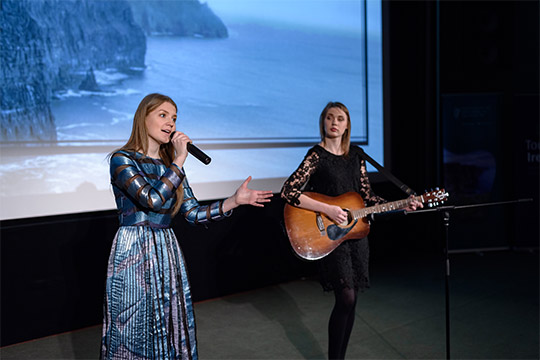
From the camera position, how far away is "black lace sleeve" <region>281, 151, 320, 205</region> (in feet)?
8.70

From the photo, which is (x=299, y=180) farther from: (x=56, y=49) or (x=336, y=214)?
(x=56, y=49)

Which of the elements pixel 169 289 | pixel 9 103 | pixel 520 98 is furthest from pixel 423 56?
pixel 169 289

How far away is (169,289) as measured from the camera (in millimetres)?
1967

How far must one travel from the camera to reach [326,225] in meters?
2.66

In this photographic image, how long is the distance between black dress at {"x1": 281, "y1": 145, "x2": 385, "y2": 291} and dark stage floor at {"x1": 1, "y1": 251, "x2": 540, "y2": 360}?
2.32 ft

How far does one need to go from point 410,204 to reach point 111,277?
1.51 m

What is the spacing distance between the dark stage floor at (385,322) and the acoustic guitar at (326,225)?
2.67 ft

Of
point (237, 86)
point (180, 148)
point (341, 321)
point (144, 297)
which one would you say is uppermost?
point (237, 86)

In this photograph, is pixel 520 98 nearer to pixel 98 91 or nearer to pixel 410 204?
pixel 410 204

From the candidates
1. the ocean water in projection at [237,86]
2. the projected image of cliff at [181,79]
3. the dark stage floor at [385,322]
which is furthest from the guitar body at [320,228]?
the ocean water in projection at [237,86]

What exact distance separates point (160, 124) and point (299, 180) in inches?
36.5

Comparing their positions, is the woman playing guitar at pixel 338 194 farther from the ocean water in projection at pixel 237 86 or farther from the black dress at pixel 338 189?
the ocean water in projection at pixel 237 86

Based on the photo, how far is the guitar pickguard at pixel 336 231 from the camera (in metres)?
2.62

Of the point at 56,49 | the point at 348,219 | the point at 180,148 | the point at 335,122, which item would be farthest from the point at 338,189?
the point at 56,49
